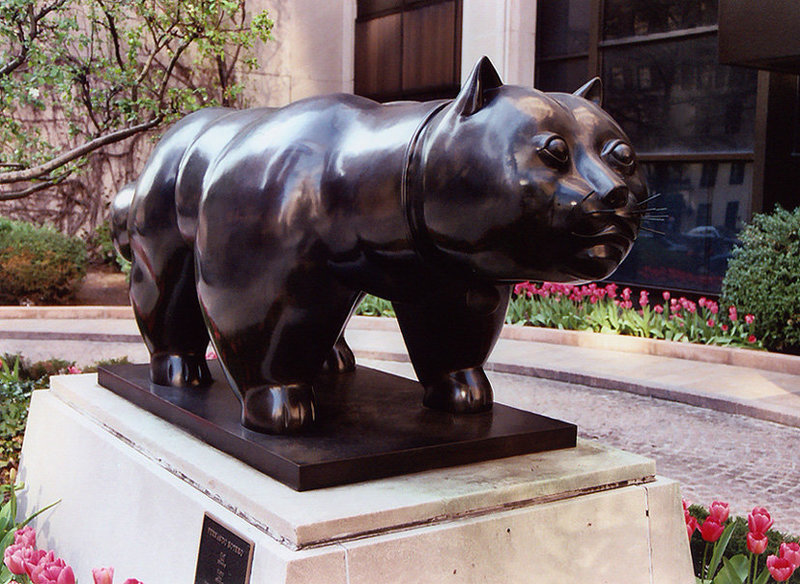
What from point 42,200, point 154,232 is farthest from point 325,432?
point 42,200

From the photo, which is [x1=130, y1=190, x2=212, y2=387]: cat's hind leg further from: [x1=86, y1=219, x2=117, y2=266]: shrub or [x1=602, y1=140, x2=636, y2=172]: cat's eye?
[x1=86, y1=219, x2=117, y2=266]: shrub

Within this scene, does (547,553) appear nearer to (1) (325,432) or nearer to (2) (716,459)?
(1) (325,432)

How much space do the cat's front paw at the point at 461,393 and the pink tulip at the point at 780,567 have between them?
2.84 ft

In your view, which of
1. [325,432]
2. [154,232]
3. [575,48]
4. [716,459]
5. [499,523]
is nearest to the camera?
[499,523]

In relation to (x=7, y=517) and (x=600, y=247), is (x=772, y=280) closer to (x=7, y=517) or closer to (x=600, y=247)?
(x=600, y=247)

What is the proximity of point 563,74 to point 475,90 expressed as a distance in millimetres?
12131

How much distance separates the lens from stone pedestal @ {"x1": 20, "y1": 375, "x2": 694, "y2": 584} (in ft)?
6.45

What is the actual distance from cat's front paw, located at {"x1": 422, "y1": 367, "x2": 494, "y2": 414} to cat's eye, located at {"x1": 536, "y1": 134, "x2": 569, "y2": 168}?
2.99 feet

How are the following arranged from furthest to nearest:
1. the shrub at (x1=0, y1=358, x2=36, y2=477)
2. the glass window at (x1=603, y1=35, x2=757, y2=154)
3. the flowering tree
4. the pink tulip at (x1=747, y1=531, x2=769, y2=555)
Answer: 1. the glass window at (x1=603, y1=35, x2=757, y2=154)
2. the flowering tree
3. the shrub at (x1=0, y1=358, x2=36, y2=477)
4. the pink tulip at (x1=747, y1=531, x2=769, y2=555)

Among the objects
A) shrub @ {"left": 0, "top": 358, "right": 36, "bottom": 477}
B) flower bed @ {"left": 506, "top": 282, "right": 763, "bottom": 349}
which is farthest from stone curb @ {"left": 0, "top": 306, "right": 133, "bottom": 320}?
shrub @ {"left": 0, "top": 358, "right": 36, "bottom": 477}

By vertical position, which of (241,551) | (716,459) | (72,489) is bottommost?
A: (716,459)

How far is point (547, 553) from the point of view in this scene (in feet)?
7.32

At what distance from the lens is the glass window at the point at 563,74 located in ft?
Answer: 43.5

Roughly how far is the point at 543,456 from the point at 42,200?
49.3 feet
